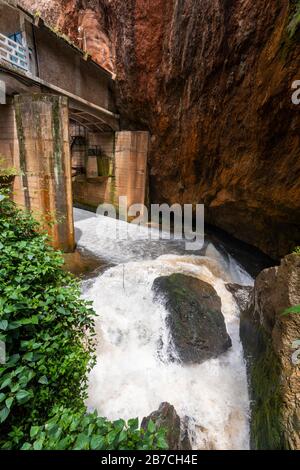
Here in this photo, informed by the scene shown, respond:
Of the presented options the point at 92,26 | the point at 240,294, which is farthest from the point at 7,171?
the point at 92,26

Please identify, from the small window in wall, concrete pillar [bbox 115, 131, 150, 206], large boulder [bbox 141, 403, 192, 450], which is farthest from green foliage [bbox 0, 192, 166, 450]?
concrete pillar [bbox 115, 131, 150, 206]

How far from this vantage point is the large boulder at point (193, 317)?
442 cm

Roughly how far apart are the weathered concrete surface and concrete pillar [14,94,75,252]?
5223 mm

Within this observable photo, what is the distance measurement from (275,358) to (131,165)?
360 inches

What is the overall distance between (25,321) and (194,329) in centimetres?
362

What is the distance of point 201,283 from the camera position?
5902 millimetres

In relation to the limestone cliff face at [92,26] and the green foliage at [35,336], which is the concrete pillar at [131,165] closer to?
the limestone cliff face at [92,26]

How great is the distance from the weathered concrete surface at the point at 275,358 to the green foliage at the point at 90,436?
1734mm

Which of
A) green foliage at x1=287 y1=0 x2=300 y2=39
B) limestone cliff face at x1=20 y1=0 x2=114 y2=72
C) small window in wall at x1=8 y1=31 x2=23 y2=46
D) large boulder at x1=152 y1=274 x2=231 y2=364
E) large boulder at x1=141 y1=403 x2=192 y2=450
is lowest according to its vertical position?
large boulder at x1=141 y1=403 x2=192 y2=450

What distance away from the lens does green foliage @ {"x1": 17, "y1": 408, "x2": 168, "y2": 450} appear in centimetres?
152

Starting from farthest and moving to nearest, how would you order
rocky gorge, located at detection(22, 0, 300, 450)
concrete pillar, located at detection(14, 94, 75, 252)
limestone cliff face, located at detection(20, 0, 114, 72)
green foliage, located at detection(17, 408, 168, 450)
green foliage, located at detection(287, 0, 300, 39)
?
limestone cliff face, located at detection(20, 0, 114, 72) < concrete pillar, located at detection(14, 94, 75, 252) < green foliage, located at detection(287, 0, 300, 39) < rocky gorge, located at detection(22, 0, 300, 450) < green foliage, located at detection(17, 408, 168, 450)

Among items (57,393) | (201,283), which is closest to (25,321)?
(57,393)

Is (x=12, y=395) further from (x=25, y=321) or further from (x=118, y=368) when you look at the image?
(x=118, y=368)

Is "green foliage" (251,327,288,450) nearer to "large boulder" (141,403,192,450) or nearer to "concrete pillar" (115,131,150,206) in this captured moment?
"large boulder" (141,403,192,450)
